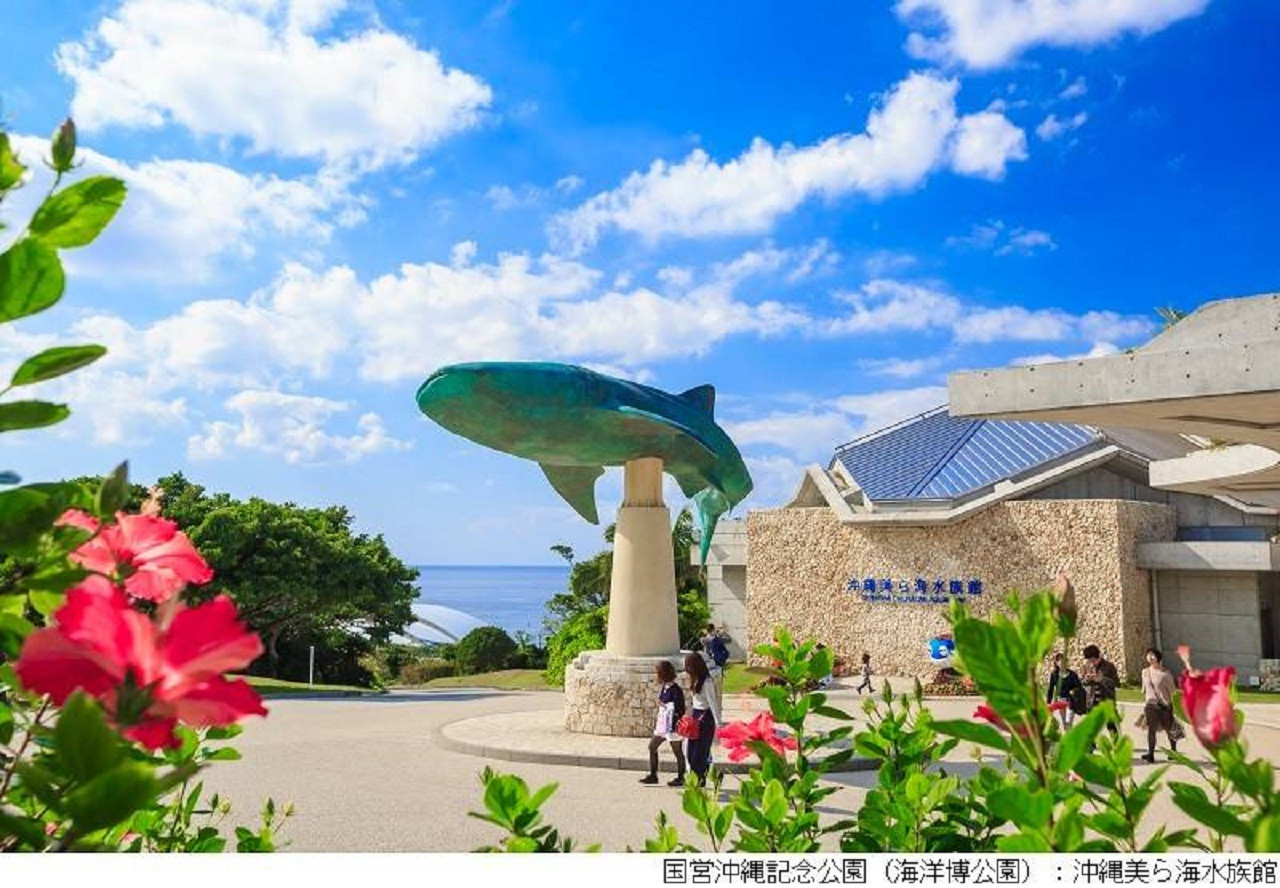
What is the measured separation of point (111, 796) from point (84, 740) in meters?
0.07

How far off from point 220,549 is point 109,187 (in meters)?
22.8

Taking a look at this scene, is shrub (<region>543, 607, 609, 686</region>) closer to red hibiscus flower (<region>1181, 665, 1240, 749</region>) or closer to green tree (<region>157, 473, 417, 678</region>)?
green tree (<region>157, 473, 417, 678</region>)

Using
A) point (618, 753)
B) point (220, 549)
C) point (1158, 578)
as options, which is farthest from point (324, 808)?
point (1158, 578)

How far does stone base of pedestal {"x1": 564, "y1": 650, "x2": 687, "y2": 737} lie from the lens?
12648 millimetres

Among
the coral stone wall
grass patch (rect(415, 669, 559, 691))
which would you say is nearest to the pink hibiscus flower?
the coral stone wall

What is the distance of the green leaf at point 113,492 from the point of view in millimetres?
1343

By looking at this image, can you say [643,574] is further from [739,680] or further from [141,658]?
[739,680]

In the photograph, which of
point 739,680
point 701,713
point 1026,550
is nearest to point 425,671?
point 739,680

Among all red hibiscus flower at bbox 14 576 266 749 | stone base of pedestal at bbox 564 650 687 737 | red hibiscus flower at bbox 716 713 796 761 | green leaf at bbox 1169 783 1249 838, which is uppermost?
red hibiscus flower at bbox 14 576 266 749

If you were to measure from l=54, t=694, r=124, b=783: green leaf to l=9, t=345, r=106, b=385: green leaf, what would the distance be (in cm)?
58

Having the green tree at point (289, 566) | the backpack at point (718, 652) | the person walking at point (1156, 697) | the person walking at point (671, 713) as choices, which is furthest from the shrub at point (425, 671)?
the person walking at point (1156, 697)

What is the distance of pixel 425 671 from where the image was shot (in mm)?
33031

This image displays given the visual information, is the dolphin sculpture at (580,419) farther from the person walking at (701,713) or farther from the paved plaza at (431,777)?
the person walking at (701,713)
